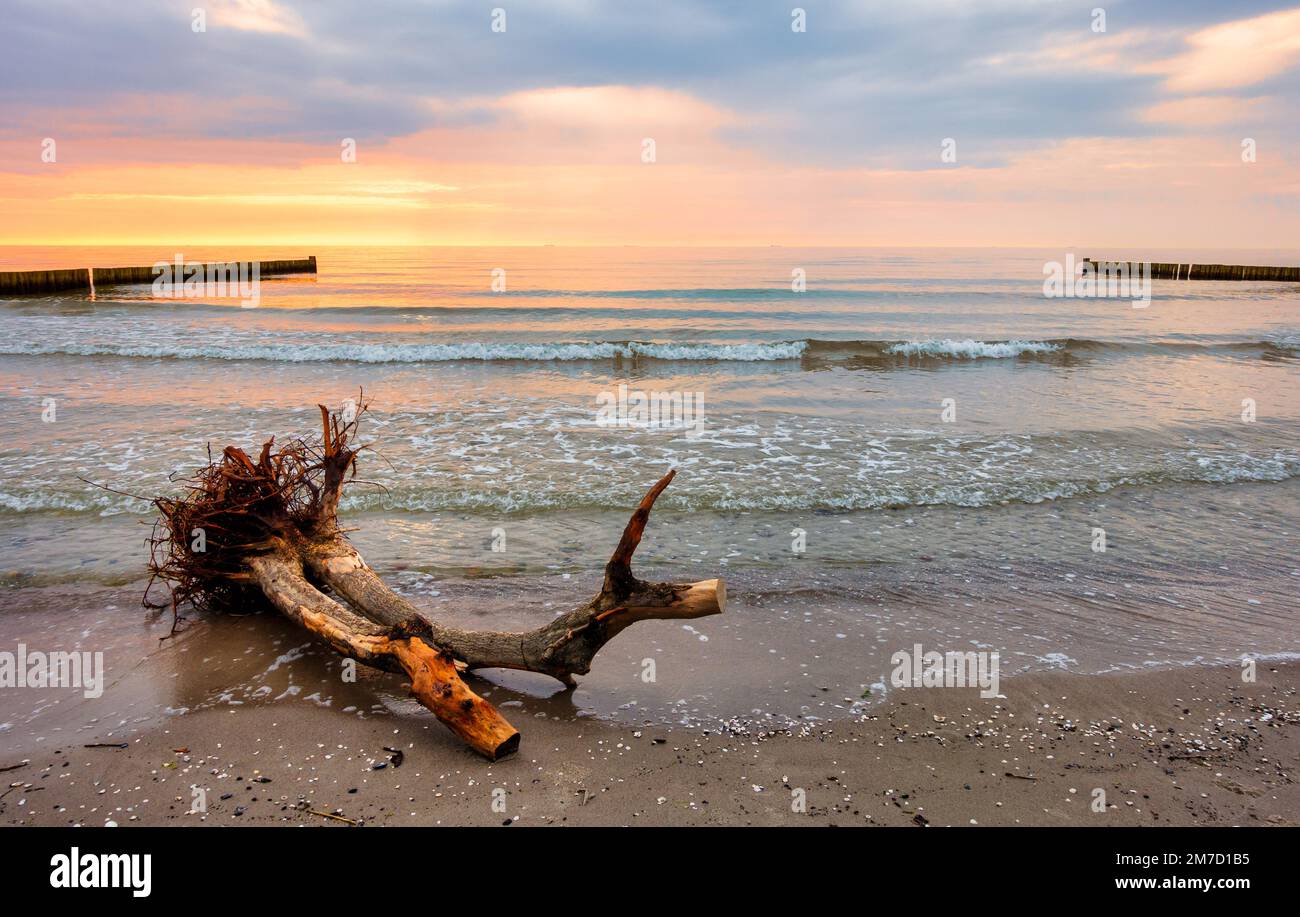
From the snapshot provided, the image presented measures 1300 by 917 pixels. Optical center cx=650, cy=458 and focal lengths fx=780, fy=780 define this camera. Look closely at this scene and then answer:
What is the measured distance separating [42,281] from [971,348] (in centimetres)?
4357

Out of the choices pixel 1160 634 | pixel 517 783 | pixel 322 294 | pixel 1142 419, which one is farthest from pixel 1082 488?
pixel 322 294

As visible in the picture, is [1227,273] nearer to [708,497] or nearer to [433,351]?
[433,351]

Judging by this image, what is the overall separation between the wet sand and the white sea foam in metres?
19.7

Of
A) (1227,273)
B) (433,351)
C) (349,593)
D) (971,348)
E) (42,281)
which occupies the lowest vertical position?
(349,593)

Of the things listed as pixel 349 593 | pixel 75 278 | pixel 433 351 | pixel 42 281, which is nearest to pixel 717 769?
pixel 349 593

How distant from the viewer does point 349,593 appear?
518 centimetres

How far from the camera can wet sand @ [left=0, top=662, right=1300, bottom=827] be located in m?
3.46

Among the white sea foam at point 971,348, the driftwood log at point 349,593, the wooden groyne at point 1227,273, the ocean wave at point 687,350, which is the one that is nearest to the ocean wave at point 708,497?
the driftwood log at point 349,593

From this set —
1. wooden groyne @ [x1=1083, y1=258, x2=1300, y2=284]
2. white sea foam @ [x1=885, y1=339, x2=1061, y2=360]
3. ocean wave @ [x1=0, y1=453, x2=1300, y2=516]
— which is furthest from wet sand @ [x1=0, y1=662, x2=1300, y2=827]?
Answer: wooden groyne @ [x1=1083, y1=258, x2=1300, y2=284]

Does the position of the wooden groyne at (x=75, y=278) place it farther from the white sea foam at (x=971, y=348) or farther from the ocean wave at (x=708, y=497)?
the white sea foam at (x=971, y=348)

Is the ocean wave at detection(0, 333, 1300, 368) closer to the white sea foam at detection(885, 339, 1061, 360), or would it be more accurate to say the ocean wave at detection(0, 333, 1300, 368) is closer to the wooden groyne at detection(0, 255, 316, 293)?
the white sea foam at detection(885, 339, 1061, 360)
